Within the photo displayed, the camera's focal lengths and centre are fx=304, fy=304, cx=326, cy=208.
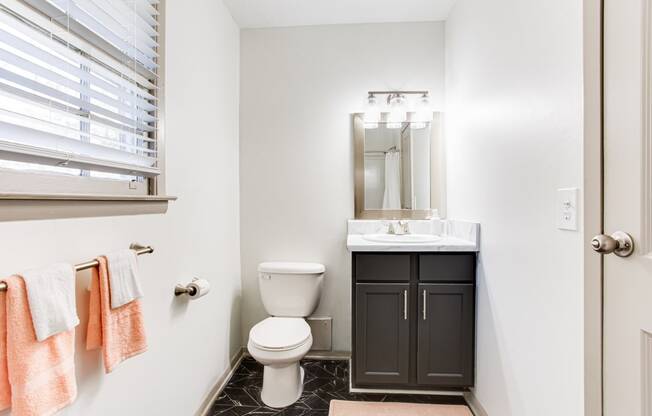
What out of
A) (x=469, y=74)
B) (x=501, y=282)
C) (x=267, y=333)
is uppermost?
(x=469, y=74)

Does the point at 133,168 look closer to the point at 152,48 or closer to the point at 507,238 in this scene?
the point at 152,48

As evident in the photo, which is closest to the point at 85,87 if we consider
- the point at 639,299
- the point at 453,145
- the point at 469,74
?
the point at 639,299

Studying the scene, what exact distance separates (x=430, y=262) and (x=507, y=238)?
473mm

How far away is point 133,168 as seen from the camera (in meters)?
1.09

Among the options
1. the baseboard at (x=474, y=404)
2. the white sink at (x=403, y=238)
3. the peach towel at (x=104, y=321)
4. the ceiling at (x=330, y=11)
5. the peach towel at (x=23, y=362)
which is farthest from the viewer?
the ceiling at (x=330, y=11)

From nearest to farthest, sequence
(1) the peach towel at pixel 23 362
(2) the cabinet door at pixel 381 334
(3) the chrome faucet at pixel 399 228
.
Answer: (1) the peach towel at pixel 23 362, (2) the cabinet door at pixel 381 334, (3) the chrome faucet at pixel 399 228

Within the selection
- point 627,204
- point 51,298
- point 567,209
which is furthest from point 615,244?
point 51,298

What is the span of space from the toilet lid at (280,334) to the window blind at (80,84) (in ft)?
3.45

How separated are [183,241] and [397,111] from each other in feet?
5.57

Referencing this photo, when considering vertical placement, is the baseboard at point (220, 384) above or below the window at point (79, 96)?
below

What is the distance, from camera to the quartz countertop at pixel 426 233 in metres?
1.74

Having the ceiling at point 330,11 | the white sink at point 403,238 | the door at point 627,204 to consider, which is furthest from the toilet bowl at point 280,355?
the ceiling at point 330,11

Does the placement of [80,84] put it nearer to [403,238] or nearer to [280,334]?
[280,334]

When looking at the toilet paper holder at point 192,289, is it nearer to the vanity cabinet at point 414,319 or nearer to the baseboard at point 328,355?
the vanity cabinet at point 414,319
